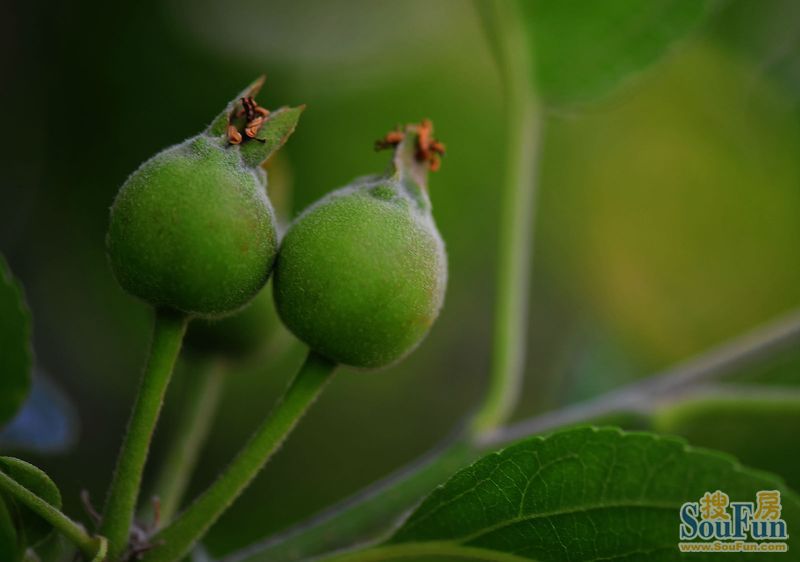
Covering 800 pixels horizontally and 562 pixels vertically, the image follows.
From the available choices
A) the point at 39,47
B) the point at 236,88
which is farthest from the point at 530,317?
the point at 39,47

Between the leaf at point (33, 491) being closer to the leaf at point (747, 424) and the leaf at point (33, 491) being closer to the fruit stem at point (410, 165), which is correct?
the fruit stem at point (410, 165)

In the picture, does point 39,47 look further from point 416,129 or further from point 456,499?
point 456,499

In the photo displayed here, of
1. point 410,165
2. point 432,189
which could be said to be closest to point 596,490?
point 410,165

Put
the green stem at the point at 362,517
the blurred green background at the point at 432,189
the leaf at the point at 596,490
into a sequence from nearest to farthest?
1. the leaf at the point at 596,490
2. the green stem at the point at 362,517
3. the blurred green background at the point at 432,189

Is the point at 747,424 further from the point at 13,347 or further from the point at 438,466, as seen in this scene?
the point at 13,347

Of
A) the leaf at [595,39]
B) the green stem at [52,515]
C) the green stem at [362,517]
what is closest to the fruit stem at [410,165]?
the green stem at [362,517]

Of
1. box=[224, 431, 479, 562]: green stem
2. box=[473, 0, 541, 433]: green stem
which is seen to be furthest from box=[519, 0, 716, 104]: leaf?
box=[224, 431, 479, 562]: green stem

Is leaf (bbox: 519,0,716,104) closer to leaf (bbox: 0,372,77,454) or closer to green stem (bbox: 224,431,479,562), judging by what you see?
green stem (bbox: 224,431,479,562)
